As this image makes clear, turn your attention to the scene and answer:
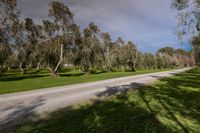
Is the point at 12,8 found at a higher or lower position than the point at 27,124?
higher

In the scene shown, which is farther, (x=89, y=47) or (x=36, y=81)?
(x=89, y=47)

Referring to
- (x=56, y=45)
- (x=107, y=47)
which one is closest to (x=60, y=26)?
(x=56, y=45)

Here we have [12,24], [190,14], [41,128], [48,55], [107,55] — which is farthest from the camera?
[107,55]

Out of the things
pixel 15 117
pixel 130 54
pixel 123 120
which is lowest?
pixel 123 120

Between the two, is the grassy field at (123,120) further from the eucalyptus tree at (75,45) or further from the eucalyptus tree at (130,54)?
the eucalyptus tree at (130,54)

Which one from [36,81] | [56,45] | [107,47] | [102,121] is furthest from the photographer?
[107,47]

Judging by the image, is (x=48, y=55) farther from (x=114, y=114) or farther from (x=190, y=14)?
(x=114, y=114)

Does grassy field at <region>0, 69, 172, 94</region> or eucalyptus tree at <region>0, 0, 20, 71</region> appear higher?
eucalyptus tree at <region>0, 0, 20, 71</region>

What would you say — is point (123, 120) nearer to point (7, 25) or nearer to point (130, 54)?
point (7, 25)

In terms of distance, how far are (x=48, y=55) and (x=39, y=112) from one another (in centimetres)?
3732

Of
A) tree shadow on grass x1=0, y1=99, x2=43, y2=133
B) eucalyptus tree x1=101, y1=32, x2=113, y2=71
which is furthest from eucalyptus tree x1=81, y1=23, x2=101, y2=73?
tree shadow on grass x1=0, y1=99, x2=43, y2=133

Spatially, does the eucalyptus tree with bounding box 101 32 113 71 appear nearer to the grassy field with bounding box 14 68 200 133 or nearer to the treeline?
the treeline

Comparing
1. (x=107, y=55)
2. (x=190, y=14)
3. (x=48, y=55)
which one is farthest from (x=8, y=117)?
(x=107, y=55)

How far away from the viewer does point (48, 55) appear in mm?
44844
